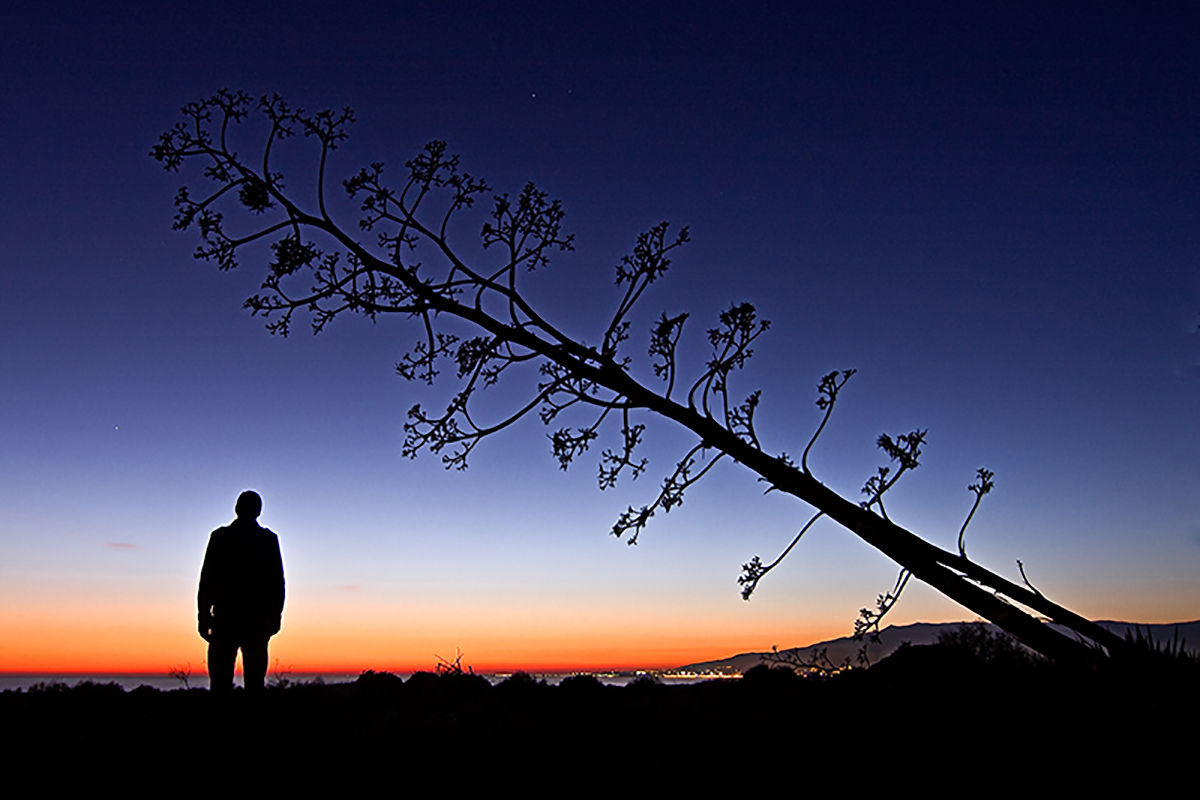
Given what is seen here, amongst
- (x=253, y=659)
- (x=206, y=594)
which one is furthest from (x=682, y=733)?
(x=206, y=594)

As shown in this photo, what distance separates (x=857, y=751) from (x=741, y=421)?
345 centimetres

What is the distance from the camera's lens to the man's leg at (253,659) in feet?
27.2

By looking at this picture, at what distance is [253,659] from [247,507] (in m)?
1.68

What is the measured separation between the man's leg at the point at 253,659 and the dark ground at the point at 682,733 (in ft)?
0.82

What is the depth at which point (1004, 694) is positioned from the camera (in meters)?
7.32

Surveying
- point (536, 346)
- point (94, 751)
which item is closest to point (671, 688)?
point (536, 346)

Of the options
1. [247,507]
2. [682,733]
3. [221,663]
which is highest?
[247,507]

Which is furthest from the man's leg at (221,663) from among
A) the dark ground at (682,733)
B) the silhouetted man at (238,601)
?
the dark ground at (682,733)

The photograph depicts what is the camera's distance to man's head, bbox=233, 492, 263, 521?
28.6 feet

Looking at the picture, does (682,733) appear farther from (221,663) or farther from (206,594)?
(206,594)

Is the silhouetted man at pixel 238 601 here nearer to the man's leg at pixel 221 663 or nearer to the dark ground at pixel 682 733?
the man's leg at pixel 221 663

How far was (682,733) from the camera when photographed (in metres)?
8.36

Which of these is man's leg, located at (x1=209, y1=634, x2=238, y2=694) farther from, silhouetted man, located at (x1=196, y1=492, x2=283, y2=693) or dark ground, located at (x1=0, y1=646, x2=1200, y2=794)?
dark ground, located at (x1=0, y1=646, x2=1200, y2=794)

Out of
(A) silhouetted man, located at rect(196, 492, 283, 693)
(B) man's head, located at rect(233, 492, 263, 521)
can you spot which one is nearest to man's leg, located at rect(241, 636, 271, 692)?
(A) silhouetted man, located at rect(196, 492, 283, 693)
